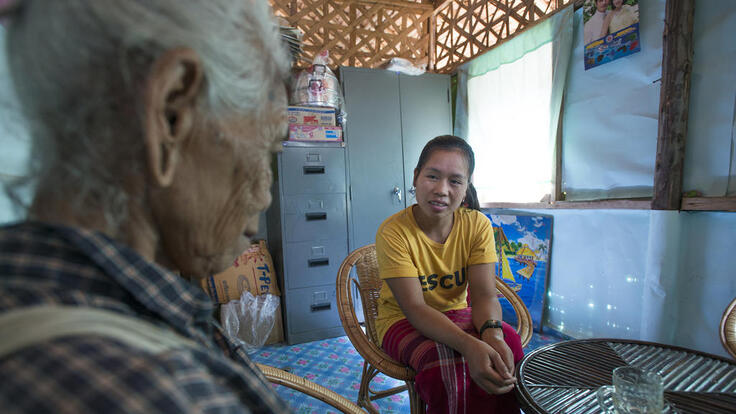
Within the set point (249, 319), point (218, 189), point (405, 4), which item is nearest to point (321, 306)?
point (249, 319)

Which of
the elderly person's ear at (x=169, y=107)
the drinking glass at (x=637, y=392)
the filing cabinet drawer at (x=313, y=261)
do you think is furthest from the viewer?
the filing cabinet drawer at (x=313, y=261)

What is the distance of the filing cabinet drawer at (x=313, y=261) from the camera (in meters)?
2.50

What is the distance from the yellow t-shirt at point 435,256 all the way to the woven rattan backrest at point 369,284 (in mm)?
162

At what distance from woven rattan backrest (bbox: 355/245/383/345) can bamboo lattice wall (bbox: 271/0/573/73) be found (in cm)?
184

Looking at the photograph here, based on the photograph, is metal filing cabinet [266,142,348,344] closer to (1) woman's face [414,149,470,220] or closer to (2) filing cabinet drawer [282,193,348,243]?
(2) filing cabinet drawer [282,193,348,243]

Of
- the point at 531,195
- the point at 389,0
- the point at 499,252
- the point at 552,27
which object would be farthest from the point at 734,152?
the point at 389,0

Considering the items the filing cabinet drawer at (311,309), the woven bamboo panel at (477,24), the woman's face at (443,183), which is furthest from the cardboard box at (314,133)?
the woman's face at (443,183)

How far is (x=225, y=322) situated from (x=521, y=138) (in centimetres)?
241

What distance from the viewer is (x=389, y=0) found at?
3186 millimetres

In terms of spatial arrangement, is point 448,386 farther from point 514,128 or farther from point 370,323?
point 514,128

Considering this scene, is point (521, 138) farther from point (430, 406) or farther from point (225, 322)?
point (225, 322)

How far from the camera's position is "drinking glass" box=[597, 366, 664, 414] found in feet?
2.29

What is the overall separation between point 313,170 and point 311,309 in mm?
1021

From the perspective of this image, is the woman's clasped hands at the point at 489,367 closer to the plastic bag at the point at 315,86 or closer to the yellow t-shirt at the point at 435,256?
the yellow t-shirt at the point at 435,256
